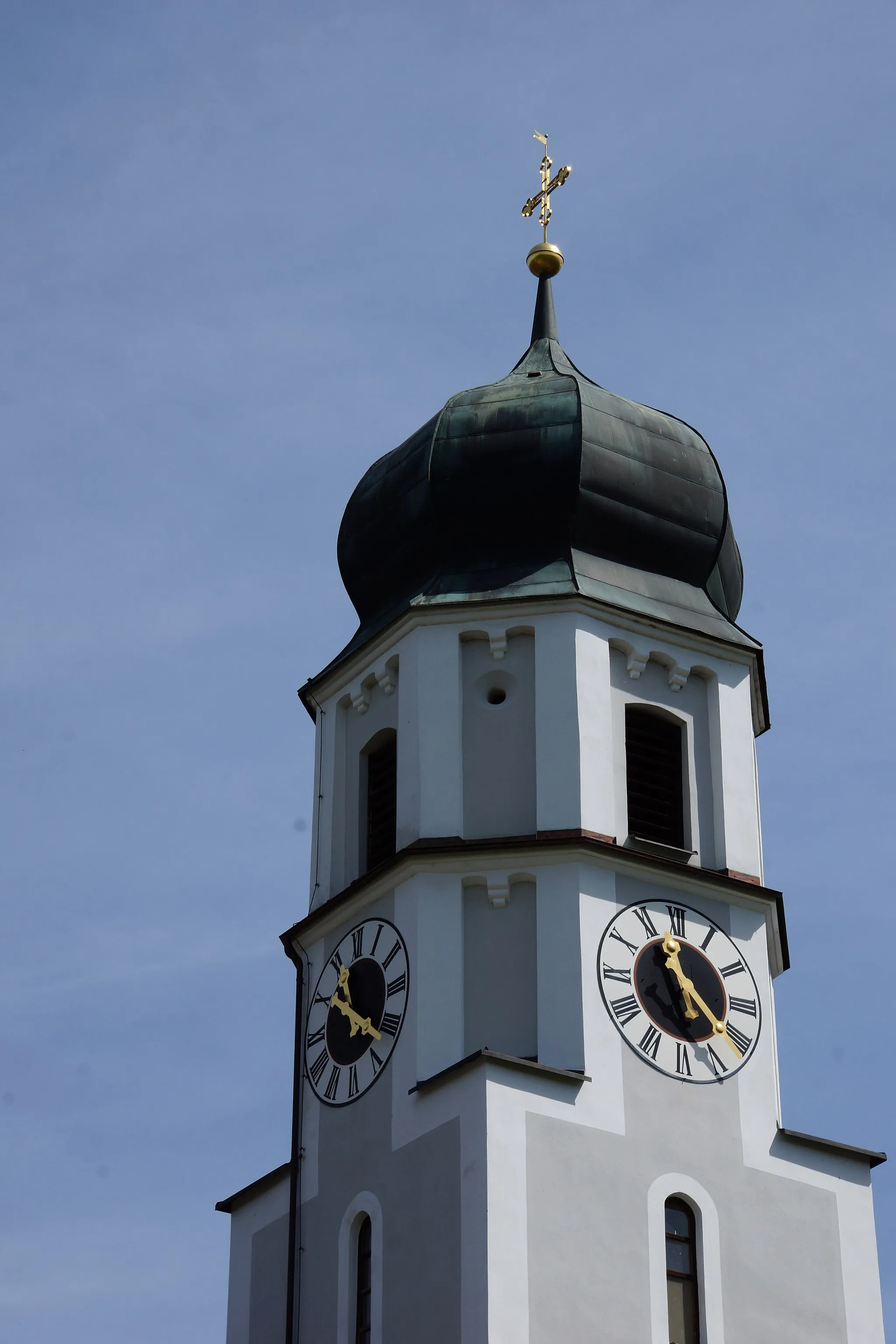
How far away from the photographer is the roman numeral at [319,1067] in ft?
86.2

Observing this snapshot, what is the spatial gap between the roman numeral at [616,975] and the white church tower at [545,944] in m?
0.02

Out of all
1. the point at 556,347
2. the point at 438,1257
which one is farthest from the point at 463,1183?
the point at 556,347

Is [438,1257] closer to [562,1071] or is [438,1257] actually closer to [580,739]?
[562,1071]

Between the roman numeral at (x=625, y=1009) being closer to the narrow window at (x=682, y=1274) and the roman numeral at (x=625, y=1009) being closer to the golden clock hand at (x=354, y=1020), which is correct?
the narrow window at (x=682, y=1274)

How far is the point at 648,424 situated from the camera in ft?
94.9

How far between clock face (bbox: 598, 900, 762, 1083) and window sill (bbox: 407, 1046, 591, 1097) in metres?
0.67

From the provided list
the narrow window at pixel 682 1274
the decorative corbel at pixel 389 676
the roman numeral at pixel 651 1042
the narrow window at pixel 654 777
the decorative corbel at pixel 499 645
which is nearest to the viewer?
the narrow window at pixel 682 1274

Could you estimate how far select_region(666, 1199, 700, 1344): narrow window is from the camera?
947 inches

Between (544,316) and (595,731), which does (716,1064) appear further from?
(544,316)

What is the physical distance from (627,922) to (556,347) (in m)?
6.94

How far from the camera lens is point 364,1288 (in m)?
24.8

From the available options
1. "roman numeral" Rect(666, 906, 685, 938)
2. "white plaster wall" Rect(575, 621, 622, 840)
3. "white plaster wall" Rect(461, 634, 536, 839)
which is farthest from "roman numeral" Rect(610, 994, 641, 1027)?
"white plaster wall" Rect(461, 634, 536, 839)

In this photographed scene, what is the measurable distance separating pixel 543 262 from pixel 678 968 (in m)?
8.51

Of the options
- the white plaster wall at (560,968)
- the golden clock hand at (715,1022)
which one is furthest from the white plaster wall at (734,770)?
the white plaster wall at (560,968)
